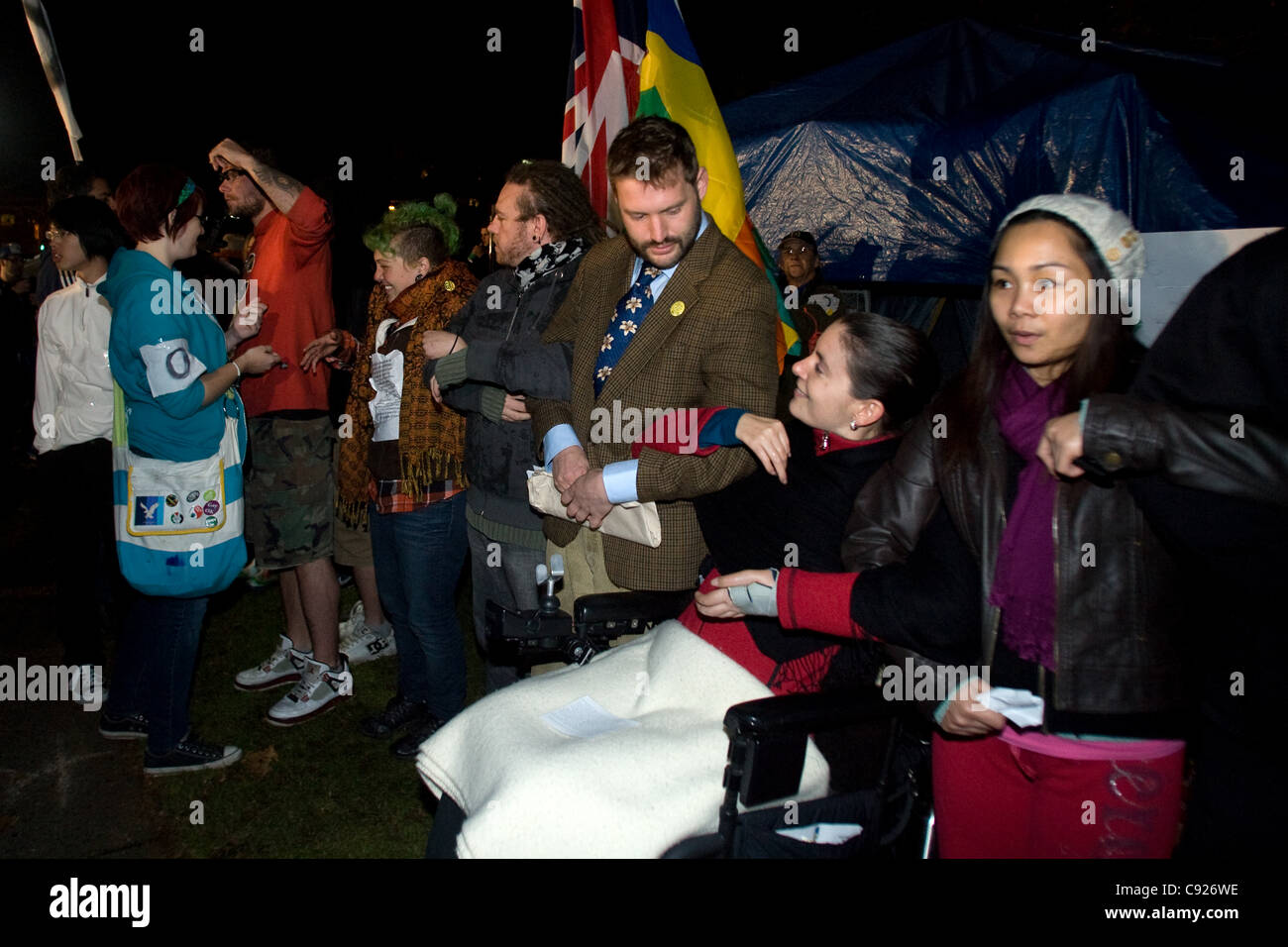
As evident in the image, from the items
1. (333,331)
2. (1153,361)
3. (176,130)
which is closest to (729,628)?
(1153,361)

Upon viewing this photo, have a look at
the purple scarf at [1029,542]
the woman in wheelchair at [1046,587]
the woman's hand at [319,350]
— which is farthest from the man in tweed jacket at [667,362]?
the woman's hand at [319,350]

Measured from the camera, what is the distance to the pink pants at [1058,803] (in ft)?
5.54

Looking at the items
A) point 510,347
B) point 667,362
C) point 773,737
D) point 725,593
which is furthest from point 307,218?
point 773,737

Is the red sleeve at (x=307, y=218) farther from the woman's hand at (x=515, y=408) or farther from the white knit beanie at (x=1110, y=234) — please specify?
the white knit beanie at (x=1110, y=234)

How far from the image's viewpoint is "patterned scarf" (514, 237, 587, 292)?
9.62ft

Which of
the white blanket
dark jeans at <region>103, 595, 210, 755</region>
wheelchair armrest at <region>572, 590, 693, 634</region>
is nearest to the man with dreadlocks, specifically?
wheelchair armrest at <region>572, 590, 693, 634</region>

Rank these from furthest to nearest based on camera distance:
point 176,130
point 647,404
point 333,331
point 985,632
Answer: point 176,130
point 333,331
point 647,404
point 985,632

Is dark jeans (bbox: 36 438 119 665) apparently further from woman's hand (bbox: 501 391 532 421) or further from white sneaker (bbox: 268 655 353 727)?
woman's hand (bbox: 501 391 532 421)

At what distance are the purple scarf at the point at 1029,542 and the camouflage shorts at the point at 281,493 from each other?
119 inches

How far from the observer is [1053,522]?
166cm

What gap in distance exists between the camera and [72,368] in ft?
11.9

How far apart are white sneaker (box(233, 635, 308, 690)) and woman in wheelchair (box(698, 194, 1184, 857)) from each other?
3.31 metres

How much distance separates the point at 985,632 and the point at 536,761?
0.99 meters
